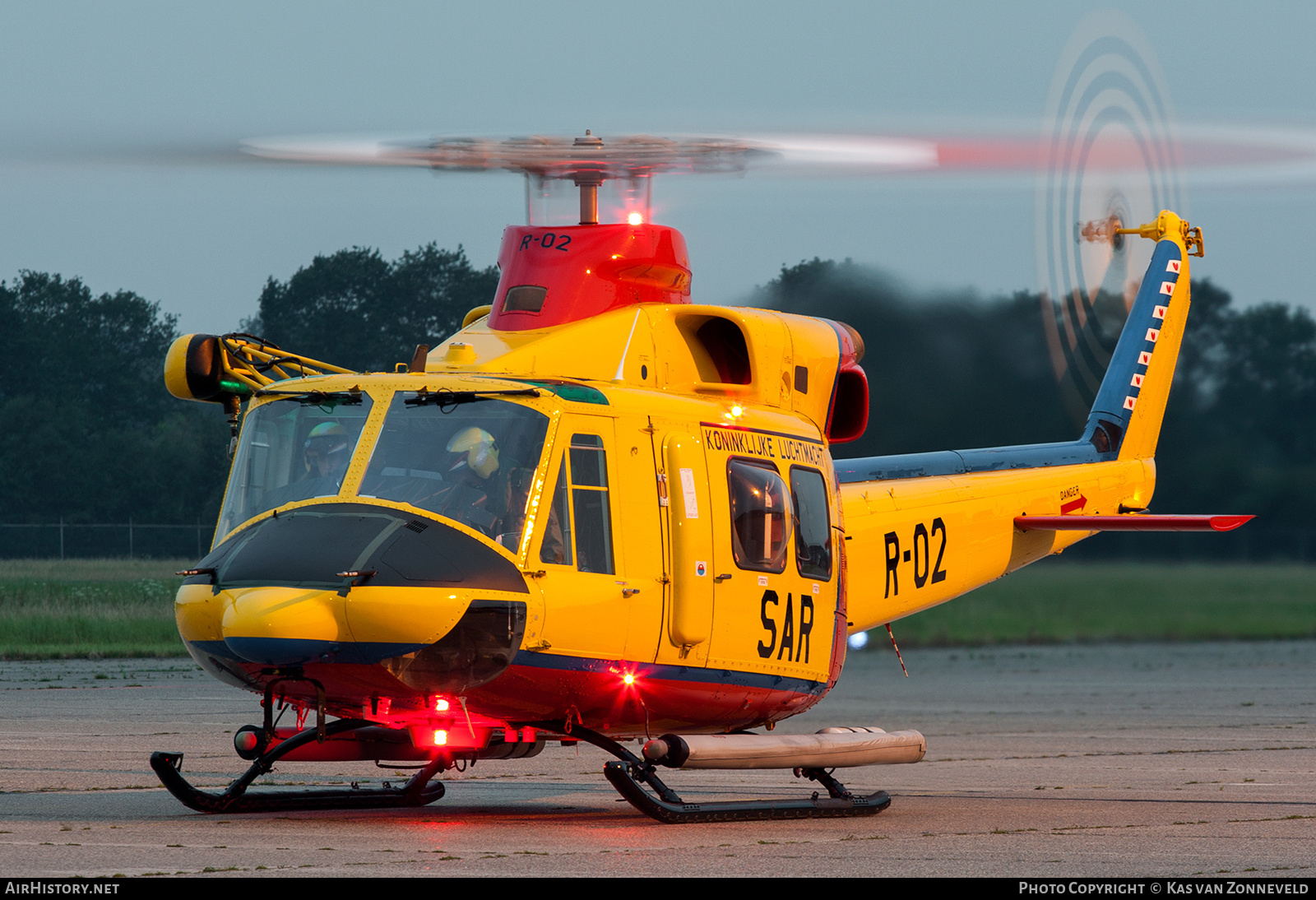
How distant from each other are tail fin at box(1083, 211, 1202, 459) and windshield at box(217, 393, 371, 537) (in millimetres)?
9176

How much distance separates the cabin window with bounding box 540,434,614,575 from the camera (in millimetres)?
10922

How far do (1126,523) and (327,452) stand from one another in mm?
7827

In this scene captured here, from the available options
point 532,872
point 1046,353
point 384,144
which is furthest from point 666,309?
point 1046,353

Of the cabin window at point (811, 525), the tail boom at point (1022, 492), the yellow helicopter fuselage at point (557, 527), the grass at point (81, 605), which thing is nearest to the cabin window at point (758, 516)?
the yellow helicopter fuselage at point (557, 527)

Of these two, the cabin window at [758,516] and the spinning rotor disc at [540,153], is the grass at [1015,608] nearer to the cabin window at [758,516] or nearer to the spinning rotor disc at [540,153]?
the spinning rotor disc at [540,153]

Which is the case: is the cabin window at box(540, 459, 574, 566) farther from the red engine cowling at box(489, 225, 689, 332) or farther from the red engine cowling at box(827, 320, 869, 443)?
the red engine cowling at box(827, 320, 869, 443)

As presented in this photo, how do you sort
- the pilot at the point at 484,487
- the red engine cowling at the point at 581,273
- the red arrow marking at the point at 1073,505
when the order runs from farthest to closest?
the red arrow marking at the point at 1073,505
the red engine cowling at the point at 581,273
the pilot at the point at 484,487

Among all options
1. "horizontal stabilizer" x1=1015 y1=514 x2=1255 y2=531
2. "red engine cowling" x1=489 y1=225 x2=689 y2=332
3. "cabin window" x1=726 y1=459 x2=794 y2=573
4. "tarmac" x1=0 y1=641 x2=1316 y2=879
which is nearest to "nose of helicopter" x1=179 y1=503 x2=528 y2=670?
"tarmac" x1=0 y1=641 x2=1316 y2=879

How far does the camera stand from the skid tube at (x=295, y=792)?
1153cm

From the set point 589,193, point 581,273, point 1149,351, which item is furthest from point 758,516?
point 1149,351

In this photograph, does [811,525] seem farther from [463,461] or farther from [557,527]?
[463,461]

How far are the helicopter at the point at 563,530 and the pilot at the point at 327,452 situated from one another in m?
0.01

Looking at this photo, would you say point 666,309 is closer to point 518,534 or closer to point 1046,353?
point 518,534

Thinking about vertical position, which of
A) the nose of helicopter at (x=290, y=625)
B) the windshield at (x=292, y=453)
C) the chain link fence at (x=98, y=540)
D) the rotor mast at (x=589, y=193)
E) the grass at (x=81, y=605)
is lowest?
the grass at (x=81, y=605)
